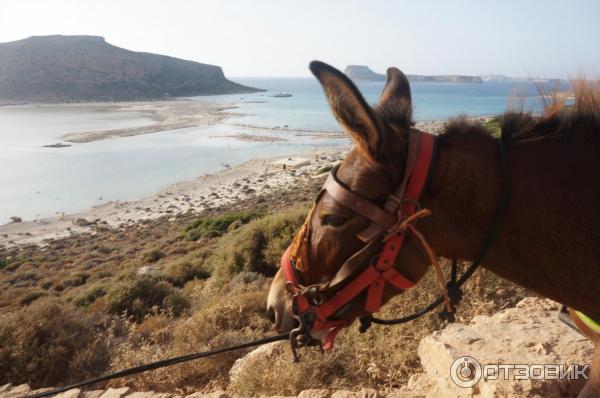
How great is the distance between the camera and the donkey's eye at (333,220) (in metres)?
1.70

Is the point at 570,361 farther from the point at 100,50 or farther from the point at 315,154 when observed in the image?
the point at 100,50

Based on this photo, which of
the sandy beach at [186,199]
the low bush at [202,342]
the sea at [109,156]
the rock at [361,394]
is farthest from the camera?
the sea at [109,156]

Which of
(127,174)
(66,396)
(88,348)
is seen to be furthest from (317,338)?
(127,174)

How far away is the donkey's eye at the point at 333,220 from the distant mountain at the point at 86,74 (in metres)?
119

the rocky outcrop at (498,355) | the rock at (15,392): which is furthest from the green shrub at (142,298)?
the rocky outcrop at (498,355)

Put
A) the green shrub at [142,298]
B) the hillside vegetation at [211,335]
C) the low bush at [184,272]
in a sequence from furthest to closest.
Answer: the low bush at [184,272]
the green shrub at [142,298]
the hillside vegetation at [211,335]

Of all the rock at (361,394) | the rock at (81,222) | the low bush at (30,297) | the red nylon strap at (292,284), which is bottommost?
the rock at (81,222)

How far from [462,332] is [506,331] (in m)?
0.39

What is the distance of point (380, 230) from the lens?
1.61 metres

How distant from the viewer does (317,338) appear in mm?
1935

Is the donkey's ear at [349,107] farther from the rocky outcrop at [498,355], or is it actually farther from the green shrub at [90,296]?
the green shrub at [90,296]

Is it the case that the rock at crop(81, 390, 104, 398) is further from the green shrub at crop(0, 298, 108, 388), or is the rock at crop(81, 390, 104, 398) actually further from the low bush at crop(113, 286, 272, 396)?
the green shrub at crop(0, 298, 108, 388)

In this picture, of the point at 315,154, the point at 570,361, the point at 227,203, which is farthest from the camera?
the point at 315,154

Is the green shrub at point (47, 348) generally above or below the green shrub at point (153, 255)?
above
